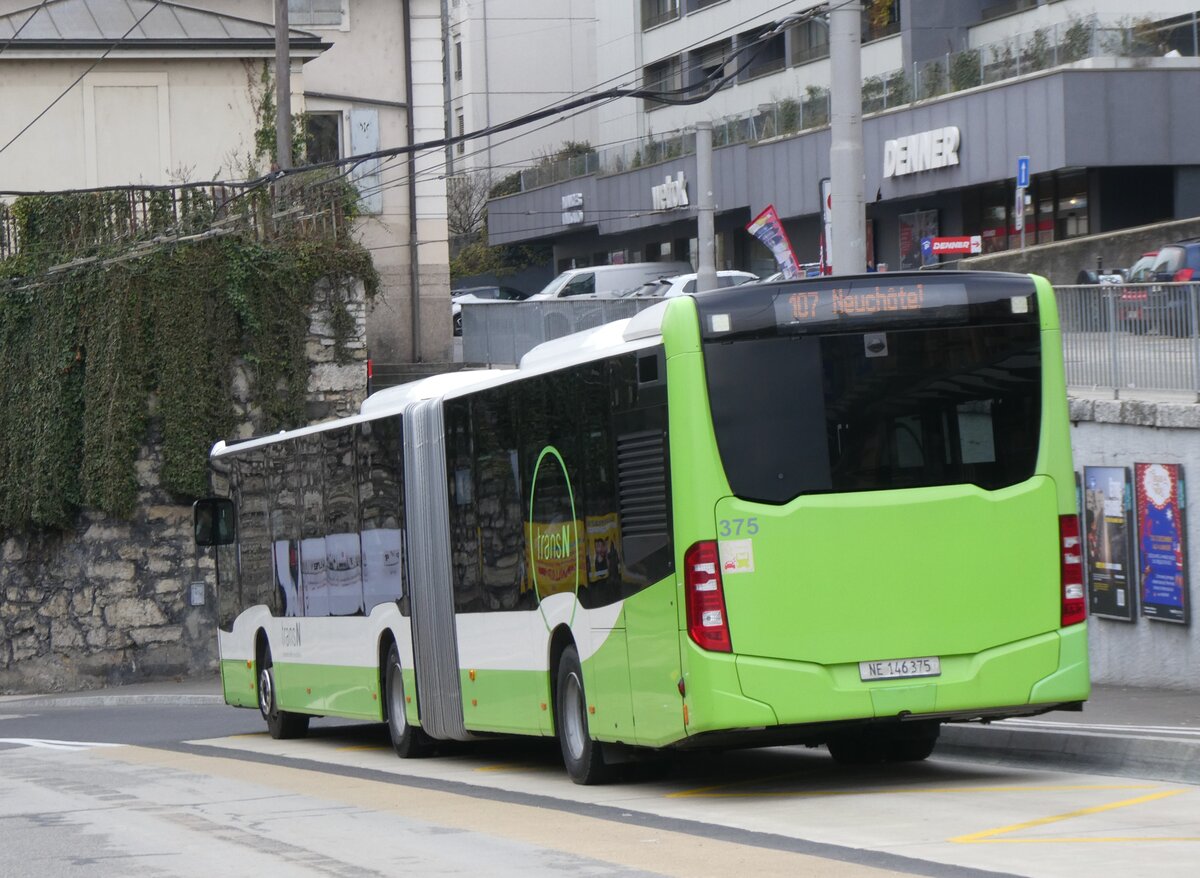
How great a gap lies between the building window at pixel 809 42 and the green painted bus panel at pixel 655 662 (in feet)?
158

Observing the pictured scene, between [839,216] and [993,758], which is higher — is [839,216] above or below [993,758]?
above

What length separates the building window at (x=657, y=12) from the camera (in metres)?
67.3

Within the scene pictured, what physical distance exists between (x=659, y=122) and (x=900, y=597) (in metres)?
60.6

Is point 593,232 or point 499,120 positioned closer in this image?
point 593,232

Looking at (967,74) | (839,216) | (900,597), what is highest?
(967,74)

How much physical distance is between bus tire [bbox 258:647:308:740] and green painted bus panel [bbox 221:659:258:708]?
Answer: 341mm

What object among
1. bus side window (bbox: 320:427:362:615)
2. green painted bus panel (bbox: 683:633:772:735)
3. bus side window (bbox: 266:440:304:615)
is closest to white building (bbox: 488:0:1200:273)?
bus side window (bbox: 266:440:304:615)

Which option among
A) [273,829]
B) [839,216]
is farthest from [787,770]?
[839,216]

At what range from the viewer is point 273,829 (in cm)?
1067

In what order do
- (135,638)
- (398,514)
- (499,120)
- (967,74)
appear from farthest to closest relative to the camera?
1. (499,120)
2. (967,74)
3. (135,638)
4. (398,514)

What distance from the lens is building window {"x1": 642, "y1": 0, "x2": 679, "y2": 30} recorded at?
6731 centimetres

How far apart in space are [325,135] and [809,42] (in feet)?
64.1

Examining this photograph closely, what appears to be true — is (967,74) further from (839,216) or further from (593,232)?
(839,216)

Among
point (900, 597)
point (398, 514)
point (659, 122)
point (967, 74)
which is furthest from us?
point (659, 122)
